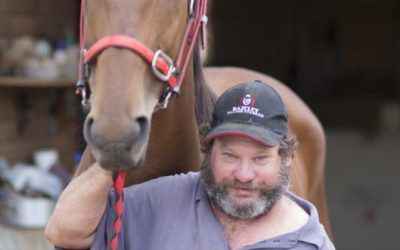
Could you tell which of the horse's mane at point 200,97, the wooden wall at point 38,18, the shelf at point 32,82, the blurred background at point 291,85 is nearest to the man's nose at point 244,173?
the horse's mane at point 200,97

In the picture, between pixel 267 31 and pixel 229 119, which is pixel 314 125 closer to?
pixel 229 119

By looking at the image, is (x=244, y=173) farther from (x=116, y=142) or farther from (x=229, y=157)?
(x=116, y=142)

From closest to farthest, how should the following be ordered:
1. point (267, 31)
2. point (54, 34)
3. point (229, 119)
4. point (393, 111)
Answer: point (229, 119) → point (54, 34) → point (393, 111) → point (267, 31)

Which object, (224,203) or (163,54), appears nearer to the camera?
(163,54)

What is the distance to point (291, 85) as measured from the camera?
9.59 metres

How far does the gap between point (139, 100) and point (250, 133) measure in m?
0.37

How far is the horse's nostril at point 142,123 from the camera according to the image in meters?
1.62

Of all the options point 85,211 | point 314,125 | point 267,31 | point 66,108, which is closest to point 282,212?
point 85,211

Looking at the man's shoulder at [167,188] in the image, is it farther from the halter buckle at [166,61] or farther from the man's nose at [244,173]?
the halter buckle at [166,61]

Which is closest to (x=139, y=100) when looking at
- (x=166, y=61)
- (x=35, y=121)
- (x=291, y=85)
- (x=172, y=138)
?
(x=166, y=61)

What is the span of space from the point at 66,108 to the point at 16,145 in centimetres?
54

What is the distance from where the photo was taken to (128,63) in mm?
1689

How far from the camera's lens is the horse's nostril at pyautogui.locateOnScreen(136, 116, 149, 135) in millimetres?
1620

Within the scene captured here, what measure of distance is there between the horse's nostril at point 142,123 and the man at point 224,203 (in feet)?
0.87
